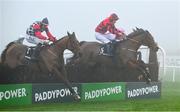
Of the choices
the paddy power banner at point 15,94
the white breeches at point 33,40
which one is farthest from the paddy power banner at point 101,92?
the white breeches at point 33,40

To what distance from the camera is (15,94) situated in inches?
332

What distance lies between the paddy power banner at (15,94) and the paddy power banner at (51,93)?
9 centimetres

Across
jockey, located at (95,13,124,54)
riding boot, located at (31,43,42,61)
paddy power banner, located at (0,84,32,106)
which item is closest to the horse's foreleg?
riding boot, located at (31,43,42,61)

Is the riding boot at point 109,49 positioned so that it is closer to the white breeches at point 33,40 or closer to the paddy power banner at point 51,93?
the paddy power banner at point 51,93

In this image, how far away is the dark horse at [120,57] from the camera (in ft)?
28.9

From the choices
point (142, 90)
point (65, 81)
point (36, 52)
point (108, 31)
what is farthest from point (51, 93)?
point (142, 90)

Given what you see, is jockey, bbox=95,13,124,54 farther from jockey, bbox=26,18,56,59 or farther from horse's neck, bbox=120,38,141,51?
jockey, bbox=26,18,56,59

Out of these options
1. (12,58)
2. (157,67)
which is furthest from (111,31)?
(12,58)

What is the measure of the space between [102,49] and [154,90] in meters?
1.02

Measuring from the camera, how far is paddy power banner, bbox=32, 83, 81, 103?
855 cm

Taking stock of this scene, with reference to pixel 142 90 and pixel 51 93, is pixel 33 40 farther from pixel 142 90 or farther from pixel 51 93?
pixel 142 90

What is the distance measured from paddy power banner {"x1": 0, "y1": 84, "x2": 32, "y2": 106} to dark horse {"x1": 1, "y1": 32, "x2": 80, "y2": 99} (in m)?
0.32

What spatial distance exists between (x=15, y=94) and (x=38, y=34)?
94cm

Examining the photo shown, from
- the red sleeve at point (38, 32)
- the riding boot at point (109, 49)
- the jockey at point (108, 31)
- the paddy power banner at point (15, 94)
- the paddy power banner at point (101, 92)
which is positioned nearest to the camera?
the paddy power banner at point (15, 94)
